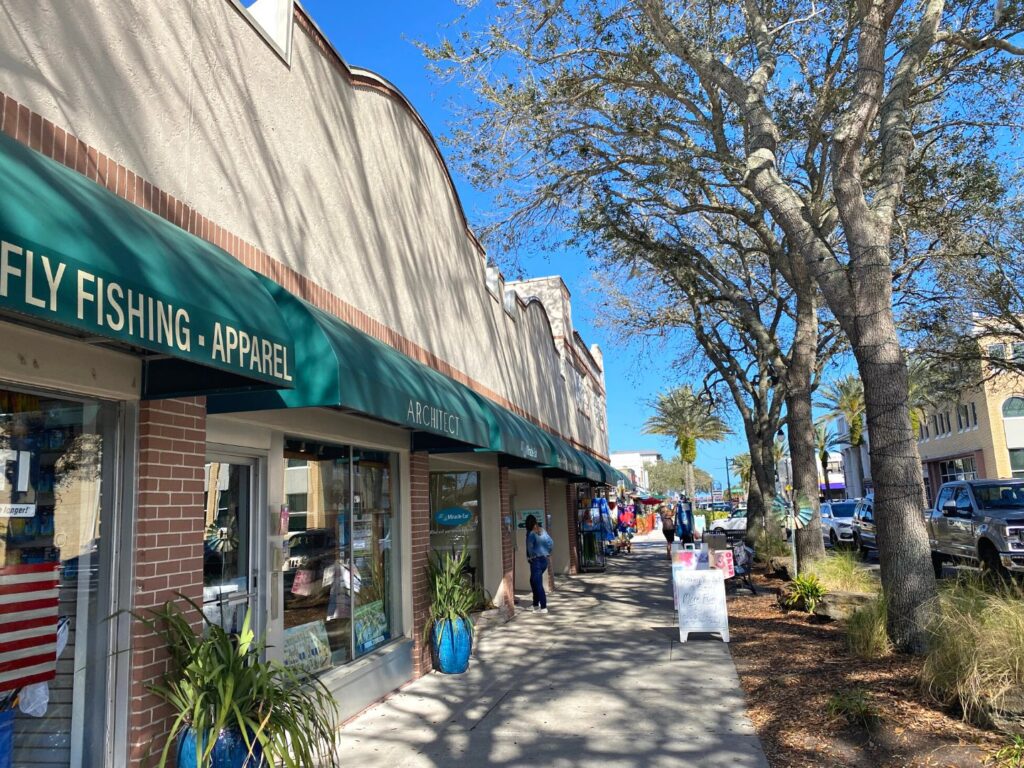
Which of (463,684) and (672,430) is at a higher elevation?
(672,430)

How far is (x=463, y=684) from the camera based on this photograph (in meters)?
8.49

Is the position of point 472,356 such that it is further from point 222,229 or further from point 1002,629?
point 1002,629

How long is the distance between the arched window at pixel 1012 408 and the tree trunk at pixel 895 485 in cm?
4161

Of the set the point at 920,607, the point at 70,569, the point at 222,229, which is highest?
the point at 222,229

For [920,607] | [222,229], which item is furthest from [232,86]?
[920,607]

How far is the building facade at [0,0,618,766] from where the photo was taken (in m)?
3.76

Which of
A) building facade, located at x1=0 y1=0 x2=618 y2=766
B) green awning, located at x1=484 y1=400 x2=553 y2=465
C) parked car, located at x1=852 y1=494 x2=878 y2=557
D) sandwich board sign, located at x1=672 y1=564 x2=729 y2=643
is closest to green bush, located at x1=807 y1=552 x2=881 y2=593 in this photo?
sandwich board sign, located at x1=672 y1=564 x2=729 y2=643

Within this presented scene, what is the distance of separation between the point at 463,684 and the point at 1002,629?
17.5 ft

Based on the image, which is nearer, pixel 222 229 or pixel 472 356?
pixel 222 229

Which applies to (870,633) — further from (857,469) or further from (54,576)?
(857,469)

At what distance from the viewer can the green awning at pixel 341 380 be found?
16.9 feet

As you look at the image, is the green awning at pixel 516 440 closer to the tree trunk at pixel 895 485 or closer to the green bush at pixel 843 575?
the tree trunk at pixel 895 485

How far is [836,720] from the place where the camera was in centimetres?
597

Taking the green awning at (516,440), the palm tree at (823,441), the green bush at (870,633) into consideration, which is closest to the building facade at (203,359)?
the green awning at (516,440)
